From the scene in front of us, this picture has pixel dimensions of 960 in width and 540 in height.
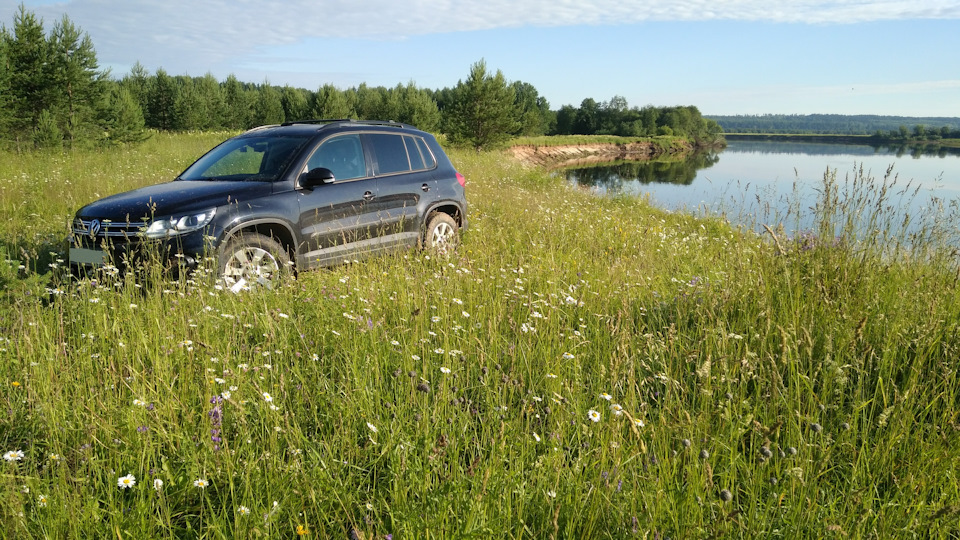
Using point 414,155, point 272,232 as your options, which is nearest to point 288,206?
point 272,232

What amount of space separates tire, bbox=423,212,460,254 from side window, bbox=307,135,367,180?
1209 mm

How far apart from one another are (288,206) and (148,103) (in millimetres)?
52707

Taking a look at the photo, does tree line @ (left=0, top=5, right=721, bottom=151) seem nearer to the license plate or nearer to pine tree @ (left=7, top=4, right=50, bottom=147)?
pine tree @ (left=7, top=4, right=50, bottom=147)

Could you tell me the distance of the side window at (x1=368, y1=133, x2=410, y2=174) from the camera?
6.82m

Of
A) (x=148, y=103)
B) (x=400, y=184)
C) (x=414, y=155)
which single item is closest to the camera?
(x=400, y=184)

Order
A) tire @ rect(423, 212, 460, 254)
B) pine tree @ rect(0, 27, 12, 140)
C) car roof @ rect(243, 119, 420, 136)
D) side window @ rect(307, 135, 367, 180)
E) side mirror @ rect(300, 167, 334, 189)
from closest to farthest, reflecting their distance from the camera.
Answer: side mirror @ rect(300, 167, 334, 189) → side window @ rect(307, 135, 367, 180) → car roof @ rect(243, 119, 420, 136) → tire @ rect(423, 212, 460, 254) → pine tree @ rect(0, 27, 12, 140)

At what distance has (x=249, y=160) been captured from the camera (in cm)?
606

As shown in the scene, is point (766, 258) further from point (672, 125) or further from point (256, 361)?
point (672, 125)

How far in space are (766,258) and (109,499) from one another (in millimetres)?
4801

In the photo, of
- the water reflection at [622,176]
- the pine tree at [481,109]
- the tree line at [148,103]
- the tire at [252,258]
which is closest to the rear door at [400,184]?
the tire at [252,258]

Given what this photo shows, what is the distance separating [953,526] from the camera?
2.05 metres

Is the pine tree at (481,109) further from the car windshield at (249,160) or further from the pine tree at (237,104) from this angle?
the car windshield at (249,160)

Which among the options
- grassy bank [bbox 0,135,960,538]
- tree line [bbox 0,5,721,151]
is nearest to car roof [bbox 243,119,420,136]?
grassy bank [bbox 0,135,960,538]

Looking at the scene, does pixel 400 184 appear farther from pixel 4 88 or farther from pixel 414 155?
pixel 4 88
